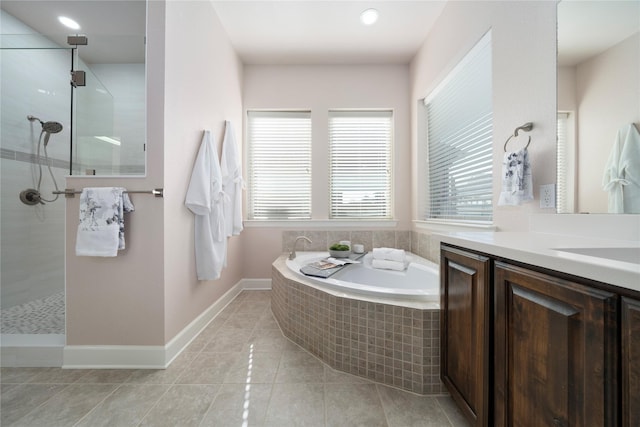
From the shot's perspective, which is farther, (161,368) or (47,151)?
(47,151)

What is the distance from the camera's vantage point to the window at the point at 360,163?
114 inches

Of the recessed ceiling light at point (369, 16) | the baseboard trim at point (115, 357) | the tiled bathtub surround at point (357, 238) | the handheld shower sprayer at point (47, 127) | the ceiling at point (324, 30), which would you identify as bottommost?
the baseboard trim at point (115, 357)

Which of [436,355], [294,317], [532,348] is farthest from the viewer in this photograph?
[294,317]


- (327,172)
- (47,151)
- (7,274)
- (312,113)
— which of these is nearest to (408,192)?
(327,172)

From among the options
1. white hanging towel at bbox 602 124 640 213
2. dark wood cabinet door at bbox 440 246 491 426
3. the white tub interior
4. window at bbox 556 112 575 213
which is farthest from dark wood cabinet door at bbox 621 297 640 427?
the white tub interior

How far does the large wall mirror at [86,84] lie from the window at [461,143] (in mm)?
2316

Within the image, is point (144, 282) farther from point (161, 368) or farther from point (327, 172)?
point (327, 172)

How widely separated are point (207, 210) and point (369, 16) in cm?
220

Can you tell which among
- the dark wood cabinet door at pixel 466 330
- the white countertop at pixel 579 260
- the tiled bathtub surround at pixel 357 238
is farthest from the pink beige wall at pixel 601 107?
the tiled bathtub surround at pixel 357 238

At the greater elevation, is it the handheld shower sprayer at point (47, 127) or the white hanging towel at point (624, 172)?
the handheld shower sprayer at point (47, 127)

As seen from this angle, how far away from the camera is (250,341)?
5.66ft

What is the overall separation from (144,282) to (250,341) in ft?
2.69

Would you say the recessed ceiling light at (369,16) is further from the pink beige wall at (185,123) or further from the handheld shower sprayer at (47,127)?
the handheld shower sprayer at (47,127)

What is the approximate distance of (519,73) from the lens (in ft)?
4.25
